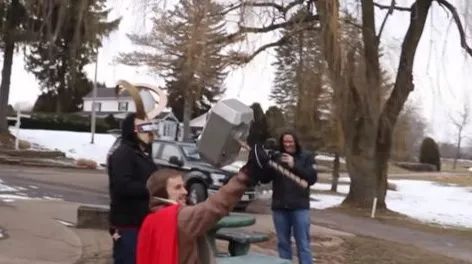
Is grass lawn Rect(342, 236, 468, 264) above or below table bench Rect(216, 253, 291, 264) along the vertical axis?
below

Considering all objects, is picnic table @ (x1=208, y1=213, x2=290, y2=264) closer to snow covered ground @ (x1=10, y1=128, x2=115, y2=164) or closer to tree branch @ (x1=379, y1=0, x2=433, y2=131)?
tree branch @ (x1=379, y1=0, x2=433, y2=131)

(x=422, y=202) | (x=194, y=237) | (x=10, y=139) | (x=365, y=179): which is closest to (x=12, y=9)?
(x=10, y=139)

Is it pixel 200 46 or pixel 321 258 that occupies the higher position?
pixel 200 46

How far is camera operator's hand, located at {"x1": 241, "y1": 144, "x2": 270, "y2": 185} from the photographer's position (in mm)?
3057

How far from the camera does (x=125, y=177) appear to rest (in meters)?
5.09

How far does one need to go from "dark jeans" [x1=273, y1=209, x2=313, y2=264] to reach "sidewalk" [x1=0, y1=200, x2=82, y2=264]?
2.37 metres

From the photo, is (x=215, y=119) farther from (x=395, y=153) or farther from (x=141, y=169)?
(x=395, y=153)

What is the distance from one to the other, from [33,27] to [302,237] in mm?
9468

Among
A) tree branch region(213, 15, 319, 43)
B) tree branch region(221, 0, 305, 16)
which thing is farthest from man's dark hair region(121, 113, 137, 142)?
tree branch region(213, 15, 319, 43)

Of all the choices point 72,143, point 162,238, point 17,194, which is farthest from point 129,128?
point 72,143

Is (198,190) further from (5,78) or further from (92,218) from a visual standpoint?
(5,78)

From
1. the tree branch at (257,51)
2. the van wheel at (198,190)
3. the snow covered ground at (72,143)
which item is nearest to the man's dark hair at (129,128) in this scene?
the van wheel at (198,190)

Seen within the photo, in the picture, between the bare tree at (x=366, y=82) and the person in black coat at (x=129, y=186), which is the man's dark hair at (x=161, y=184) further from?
the bare tree at (x=366, y=82)

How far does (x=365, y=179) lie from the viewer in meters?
23.3
